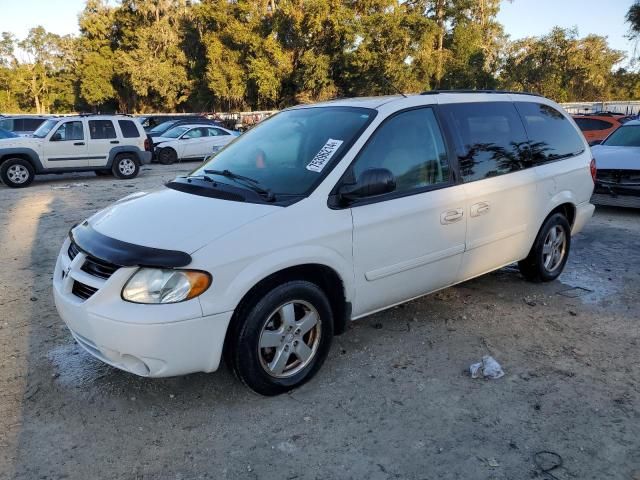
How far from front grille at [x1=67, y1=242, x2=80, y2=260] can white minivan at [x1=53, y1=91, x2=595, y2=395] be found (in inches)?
0.8

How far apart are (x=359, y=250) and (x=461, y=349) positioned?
1.18 m

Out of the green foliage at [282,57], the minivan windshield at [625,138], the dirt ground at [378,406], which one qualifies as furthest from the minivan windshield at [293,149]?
the green foliage at [282,57]

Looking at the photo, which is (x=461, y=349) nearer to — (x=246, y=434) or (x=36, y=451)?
(x=246, y=434)

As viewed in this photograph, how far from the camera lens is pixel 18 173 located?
12.9 m

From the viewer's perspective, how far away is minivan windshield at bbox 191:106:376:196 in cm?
348

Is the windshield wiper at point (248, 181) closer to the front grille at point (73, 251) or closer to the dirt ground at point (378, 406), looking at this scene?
the front grille at point (73, 251)

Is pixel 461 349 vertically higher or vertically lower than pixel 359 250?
lower

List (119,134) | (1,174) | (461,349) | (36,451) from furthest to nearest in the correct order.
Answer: (119,134), (1,174), (461,349), (36,451)

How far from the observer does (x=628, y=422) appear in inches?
119

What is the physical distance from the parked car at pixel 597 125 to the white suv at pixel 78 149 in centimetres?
1260

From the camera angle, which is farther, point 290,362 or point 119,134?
point 119,134

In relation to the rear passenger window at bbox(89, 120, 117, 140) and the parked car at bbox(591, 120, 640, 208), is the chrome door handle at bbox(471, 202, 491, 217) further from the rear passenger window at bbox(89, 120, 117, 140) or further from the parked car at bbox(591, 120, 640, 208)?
the rear passenger window at bbox(89, 120, 117, 140)

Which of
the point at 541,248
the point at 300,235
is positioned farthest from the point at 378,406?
the point at 541,248

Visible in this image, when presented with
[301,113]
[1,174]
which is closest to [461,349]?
[301,113]
